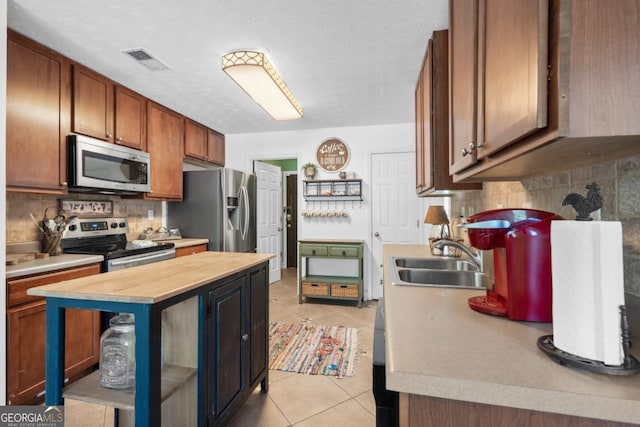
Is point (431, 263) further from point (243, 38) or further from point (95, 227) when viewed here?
point (95, 227)

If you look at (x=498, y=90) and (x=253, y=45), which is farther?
(x=253, y=45)

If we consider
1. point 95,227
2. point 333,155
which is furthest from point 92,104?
point 333,155

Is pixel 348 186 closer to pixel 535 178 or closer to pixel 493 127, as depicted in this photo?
pixel 535 178

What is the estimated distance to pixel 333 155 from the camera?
4.27m

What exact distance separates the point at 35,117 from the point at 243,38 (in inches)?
59.6

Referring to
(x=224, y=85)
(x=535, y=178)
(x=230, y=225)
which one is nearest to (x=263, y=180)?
(x=230, y=225)

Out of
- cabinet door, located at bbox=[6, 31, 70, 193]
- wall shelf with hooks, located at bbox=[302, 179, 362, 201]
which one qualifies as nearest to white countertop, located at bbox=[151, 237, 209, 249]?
cabinet door, located at bbox=[6, 31, 70, 193]

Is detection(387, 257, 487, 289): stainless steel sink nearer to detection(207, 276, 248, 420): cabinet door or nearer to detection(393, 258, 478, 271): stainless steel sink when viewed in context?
detection(393, 258, 478, 271): stainless steel sink

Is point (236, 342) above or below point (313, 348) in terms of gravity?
above

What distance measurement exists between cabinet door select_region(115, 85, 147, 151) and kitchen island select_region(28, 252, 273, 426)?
164 centimetres

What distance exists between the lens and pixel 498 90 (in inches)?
33.5

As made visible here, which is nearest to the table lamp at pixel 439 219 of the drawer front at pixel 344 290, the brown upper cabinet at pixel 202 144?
the drawer front at pixel 344 290

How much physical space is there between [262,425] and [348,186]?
2916 millimetres

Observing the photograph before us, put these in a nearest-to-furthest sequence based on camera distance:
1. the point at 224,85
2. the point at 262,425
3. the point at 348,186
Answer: the point at 262,425 → the point at 224,85 → the point at 348,186
